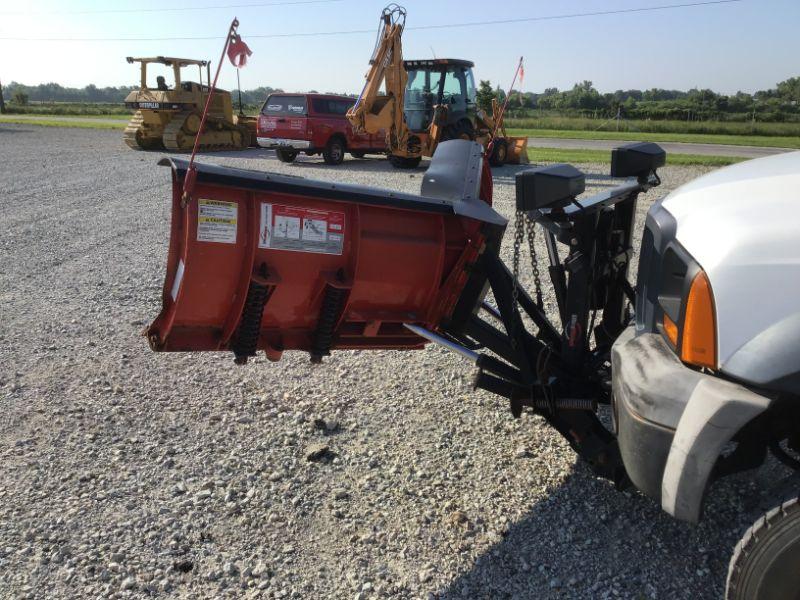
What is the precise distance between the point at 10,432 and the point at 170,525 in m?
1.39

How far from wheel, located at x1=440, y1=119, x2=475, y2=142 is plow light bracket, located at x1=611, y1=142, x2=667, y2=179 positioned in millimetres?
13754

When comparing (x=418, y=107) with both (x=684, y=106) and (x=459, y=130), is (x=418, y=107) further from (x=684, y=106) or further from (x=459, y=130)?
(x=684, y=106)

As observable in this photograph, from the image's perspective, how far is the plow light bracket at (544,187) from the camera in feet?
9.09

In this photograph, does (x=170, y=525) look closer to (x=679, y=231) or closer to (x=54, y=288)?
(x=679, y=231)

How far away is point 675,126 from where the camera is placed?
3638 cm

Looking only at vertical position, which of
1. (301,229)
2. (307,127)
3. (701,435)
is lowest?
(701,435)

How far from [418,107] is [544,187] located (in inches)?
608

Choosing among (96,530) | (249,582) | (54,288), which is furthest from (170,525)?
(54,288)

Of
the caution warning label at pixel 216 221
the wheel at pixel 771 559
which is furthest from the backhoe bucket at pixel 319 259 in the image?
the wheel at pixel 771 559

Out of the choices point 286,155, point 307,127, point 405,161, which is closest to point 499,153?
point 405,161

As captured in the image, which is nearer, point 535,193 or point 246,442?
point 535,193

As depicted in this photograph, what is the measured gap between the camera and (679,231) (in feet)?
7.46

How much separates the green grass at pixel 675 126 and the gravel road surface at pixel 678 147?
7.67 m

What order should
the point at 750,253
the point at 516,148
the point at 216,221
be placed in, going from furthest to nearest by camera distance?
the point at 516,148, the point at 216,221, the point at 750,253
